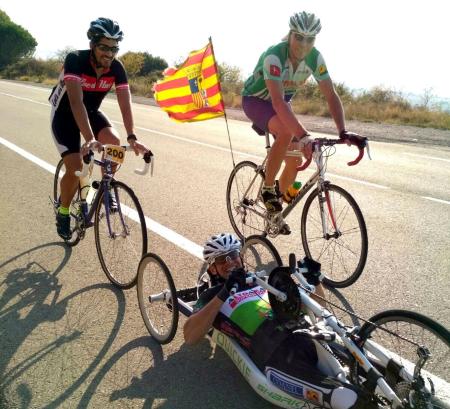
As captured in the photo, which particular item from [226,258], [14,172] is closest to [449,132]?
[14,172]

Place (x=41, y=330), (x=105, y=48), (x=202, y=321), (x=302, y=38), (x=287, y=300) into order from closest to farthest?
(x=287, y=300) → (x=202, y=321) → (x=41, y=330) → (x=105, y=48) → (x=302, y=38)

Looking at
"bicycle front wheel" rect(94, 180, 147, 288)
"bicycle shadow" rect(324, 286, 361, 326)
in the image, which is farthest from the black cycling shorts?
"bicycle shadow" rect(324, 286, 361, 326)

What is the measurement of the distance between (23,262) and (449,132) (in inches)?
558

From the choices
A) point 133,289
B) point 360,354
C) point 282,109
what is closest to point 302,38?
point 282,109

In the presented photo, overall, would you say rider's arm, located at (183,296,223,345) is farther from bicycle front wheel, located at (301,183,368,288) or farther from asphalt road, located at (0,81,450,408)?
bicycle front wheel, located at (301,183,368,288)

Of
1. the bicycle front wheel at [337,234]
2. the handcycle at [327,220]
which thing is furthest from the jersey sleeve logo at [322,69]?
the bicycle front wheel at [337,234]

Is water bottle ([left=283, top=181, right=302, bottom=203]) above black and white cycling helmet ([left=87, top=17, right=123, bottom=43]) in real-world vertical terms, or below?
below

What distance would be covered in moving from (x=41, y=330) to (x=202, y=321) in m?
1.39

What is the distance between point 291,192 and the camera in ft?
15.8

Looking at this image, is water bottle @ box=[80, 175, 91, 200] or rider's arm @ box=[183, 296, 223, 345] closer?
rider's arm @ box=[183, 296, 223, 345]

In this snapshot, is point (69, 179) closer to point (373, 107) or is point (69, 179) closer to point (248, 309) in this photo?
point (248, 309)

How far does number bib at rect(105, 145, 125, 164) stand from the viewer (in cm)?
390

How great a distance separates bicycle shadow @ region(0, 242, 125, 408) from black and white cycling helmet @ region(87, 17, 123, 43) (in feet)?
7.09

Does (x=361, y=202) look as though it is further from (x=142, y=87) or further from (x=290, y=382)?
(x=142, y=87)
